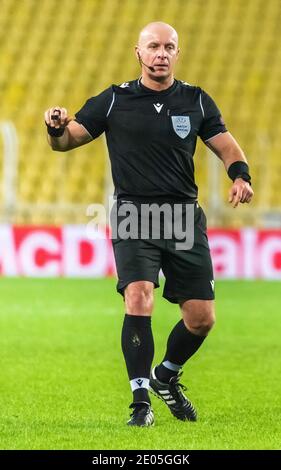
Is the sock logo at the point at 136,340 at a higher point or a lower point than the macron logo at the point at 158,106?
lower

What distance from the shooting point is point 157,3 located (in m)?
25.2

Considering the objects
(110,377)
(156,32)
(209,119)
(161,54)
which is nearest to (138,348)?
(209,119)

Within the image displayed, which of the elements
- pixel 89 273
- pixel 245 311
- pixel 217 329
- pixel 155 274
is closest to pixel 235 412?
pixel 155 274

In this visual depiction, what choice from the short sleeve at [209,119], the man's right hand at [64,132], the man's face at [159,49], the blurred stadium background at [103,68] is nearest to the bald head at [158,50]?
the man's face at [159,49]

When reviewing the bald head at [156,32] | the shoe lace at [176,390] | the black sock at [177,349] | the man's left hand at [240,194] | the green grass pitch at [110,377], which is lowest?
the green grass pitch at [110,377]

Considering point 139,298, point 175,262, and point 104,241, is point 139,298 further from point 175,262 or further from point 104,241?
point 104,241

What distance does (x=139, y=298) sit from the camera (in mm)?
6121

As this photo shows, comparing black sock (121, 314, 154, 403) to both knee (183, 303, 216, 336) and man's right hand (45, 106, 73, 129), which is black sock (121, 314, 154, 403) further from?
man's right hand (45, 106, 73, 129)

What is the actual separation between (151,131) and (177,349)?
1.24 meters

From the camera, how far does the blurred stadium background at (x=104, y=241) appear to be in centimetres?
659

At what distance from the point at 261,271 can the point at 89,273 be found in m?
2.65

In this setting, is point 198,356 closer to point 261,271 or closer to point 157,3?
point 261,271

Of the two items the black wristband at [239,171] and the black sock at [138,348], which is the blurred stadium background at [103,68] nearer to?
the black wristband at [239,171]

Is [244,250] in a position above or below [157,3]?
below
